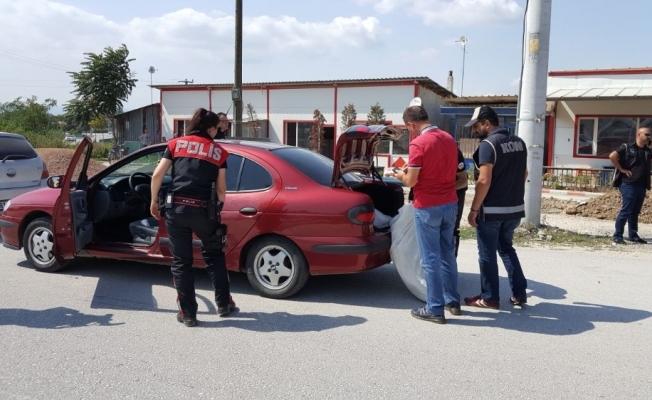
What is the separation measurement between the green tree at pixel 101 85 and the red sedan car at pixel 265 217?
2851cm

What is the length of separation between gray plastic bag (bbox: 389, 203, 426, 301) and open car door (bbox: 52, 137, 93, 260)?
309 cm

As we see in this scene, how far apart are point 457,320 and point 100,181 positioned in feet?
13.6

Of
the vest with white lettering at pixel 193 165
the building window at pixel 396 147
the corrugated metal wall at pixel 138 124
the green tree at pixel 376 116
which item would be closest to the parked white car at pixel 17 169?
the vest with white lettering at pixel 193 165

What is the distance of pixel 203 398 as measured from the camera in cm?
346

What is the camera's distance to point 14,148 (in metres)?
9.45

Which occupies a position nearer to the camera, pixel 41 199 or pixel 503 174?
pixel 503 174

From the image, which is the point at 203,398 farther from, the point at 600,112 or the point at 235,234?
the point at 600,112

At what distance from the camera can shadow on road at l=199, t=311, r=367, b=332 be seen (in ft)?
15.4

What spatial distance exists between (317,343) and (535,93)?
6.39m

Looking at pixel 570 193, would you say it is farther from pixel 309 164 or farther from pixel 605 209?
pixel 309 164

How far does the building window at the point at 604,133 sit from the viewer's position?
734 inches

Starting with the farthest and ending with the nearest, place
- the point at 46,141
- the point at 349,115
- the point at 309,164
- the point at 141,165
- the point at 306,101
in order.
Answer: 1. the point at 46,141
2. the point at 306,101
3. the point at 349,115
4. the point at 141,165
5. the point at 309,164

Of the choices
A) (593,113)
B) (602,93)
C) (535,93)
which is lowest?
(535,93)

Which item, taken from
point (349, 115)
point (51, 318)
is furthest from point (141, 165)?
point (349, 115)
